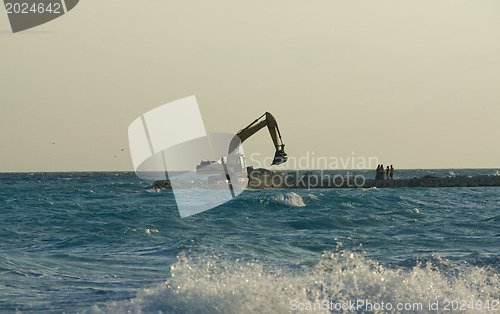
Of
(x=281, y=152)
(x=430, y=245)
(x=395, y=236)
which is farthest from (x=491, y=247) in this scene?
(x=281, y=152)

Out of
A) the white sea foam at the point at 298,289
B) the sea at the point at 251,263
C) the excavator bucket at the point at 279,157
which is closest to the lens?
the white sea foam at the point at 298,289

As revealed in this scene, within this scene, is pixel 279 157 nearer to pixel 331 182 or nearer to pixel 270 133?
pixel 270 133

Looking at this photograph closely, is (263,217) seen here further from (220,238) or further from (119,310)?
(119,310)

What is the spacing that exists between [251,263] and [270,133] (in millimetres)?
30754

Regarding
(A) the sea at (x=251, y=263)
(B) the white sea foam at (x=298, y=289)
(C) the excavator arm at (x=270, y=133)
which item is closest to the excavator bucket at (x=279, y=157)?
(C) the excavator arm at (x=270, y=133)

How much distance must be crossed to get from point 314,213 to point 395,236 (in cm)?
861

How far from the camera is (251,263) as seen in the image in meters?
12.9

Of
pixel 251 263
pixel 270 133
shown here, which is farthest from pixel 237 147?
pixel 251 263

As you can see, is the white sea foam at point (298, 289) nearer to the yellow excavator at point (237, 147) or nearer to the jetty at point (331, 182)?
the yellow excavator at point (237, 147)

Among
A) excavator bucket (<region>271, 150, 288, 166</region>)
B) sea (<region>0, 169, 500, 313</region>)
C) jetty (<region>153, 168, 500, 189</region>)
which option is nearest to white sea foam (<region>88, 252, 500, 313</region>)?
sea (<region>0, 169, 500, 313</region>)

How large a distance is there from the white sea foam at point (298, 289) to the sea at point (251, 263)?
19 millimetres

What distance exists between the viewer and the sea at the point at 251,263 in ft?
28.5

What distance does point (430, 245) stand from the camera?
15609mm

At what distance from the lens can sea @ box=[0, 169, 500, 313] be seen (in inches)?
341
